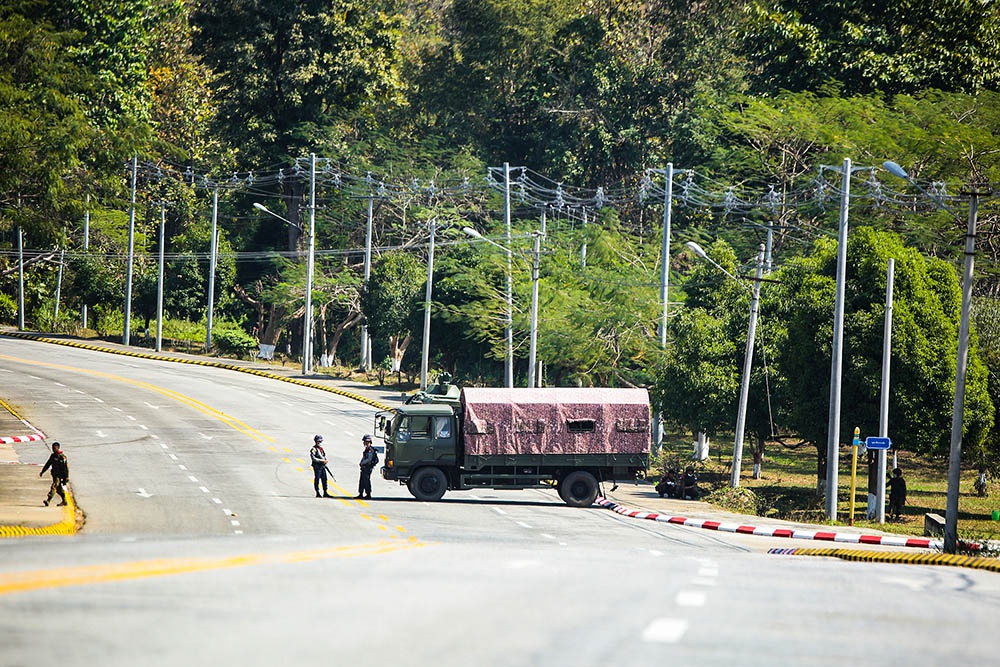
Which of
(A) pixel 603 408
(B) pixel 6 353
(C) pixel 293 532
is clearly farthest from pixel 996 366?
(B) pixel 6 353

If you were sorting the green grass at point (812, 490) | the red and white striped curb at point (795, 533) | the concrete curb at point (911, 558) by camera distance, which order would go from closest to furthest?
the concrete curb at point (911, 558)
the red and white striped curb at point (795, 533)
the green grass at point (812, 490)

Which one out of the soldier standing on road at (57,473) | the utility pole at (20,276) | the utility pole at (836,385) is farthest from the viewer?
the utility pole at (20,276)

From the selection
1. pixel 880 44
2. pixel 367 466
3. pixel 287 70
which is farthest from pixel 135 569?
pixel 287 70

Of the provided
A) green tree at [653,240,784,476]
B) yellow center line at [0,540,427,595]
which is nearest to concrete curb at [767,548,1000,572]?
yellow center line at [0,540,427,595]

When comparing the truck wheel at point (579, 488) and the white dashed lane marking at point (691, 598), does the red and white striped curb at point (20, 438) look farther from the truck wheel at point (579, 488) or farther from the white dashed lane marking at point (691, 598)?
the white dashed lane marking at point (691, 598)

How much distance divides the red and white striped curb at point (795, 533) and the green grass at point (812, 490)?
2.03m

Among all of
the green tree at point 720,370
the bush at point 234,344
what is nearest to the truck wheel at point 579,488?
the green tree at point 720,370

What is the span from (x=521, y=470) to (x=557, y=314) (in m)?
31.6

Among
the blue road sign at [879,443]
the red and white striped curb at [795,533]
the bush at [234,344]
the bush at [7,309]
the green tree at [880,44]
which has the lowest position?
the red and white striped curb at [795,533]

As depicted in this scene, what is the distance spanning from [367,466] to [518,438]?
14.0ft

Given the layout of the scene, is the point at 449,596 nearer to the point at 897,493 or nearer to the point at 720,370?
the point at 897,493

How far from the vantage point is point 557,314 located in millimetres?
68000

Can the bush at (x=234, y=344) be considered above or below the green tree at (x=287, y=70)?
below

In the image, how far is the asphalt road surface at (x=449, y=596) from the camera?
11406mm
